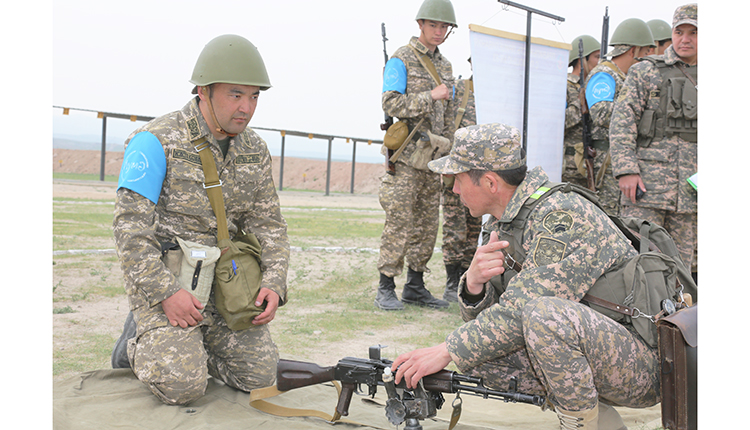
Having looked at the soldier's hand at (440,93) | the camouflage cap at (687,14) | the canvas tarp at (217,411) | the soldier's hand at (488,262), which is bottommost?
the canvas tarp at (217,411)

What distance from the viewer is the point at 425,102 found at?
5812 millimetres

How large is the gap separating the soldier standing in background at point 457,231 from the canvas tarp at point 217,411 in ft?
8.60

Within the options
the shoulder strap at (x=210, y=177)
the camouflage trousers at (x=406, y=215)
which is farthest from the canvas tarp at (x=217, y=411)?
the camouflage trousers at (x=406, y=215)

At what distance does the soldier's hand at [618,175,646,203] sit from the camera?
4.83 metres

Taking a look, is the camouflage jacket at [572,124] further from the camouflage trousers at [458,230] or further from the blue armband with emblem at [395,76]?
the blue armband with emblem at [395,76]

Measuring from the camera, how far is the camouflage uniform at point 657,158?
15.5 ft

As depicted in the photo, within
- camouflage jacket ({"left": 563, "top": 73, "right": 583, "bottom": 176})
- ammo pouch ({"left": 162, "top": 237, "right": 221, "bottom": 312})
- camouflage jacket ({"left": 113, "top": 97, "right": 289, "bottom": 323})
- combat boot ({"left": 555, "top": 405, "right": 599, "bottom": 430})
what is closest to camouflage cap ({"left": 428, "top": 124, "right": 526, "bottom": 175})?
combat boot ({"left": 555, "top": 405, "right": 599, "bottom": 430})

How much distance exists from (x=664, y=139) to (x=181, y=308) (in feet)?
12.7

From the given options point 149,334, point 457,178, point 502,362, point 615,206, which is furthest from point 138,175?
point 615,206

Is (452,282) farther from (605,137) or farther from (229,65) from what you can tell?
(229,65)

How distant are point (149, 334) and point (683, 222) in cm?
408

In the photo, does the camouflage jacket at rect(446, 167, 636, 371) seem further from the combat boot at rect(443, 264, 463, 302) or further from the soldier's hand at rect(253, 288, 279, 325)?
the combat boot at rect(443, 264, 463, 302)

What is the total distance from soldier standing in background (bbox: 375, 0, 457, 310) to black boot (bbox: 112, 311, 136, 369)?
268 centimetres

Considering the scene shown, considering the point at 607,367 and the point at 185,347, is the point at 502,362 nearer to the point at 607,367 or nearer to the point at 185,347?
the point at 607,367
